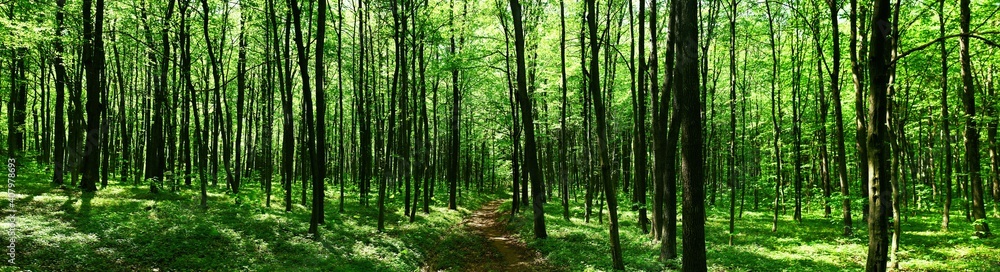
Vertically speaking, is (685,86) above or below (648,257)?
above

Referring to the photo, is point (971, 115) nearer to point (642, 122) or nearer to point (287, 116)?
point (642, 122)

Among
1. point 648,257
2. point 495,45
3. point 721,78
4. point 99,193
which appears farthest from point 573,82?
point 99,193

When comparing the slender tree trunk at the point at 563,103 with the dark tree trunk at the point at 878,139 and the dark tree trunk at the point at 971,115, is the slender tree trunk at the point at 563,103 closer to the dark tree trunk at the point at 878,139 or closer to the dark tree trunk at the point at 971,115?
the dark tree trunk at the point at 878,139

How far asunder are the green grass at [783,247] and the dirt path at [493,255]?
1.67 feet

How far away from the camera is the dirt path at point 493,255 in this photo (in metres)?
13.8

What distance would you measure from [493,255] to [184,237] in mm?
8974

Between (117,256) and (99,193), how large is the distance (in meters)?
8.07

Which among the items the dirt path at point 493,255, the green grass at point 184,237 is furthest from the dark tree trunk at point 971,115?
the green grass at point 184,237

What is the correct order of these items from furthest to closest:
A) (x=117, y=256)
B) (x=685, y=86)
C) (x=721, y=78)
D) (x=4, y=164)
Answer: (x=721, y=78), (x=4, y=164), (x=117, y=256), (x=685, y=86)

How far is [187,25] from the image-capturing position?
19.0 metres

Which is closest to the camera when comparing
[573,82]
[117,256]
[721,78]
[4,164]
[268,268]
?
[117,256]

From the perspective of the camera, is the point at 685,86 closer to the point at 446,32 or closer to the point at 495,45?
the point at 446,32

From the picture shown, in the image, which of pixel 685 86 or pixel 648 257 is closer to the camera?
pixel 685 86

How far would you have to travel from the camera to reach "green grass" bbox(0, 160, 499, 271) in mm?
9836
